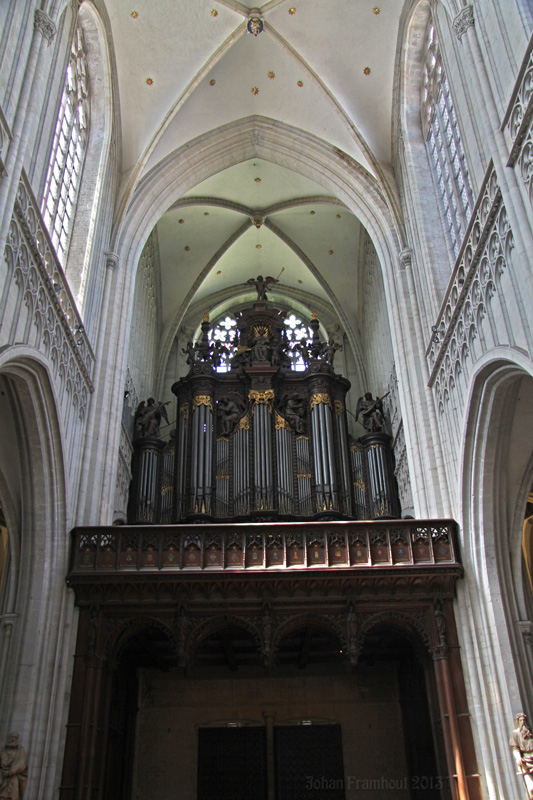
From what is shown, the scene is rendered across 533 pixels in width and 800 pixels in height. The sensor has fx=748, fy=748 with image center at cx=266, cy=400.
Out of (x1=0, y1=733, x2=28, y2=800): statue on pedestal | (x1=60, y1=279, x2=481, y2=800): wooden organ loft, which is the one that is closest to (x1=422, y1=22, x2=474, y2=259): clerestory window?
(x1=60, y1=279, x2=481, y2=800): wooden organ loft

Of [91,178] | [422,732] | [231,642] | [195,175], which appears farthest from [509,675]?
[195,175]

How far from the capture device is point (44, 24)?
33.4 feet

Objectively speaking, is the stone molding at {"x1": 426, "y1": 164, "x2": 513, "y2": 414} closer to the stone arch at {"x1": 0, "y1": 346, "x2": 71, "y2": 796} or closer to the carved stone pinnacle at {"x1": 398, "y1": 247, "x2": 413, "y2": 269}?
the carved stone pinnacle at {"x1": 398, "y1": 247, "x2": 413, "y2": 269}

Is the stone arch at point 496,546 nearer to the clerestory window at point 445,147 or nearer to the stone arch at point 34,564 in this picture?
the clerestory window at point 445,147

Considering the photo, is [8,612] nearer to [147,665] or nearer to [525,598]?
[147,665]

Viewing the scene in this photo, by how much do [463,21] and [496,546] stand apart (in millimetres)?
7661

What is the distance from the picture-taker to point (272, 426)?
17984 millimetres

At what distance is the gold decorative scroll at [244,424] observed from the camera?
18000 mm

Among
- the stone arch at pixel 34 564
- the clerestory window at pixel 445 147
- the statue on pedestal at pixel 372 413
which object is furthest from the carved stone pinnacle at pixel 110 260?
the statue on pedestal at pixel 372 413

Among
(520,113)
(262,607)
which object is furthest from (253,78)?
(262,607)

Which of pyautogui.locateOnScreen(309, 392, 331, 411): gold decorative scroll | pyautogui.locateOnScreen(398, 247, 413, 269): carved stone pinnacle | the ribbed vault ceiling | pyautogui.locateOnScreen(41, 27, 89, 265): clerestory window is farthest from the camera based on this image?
pyautogui.locateOnScreen(309, 392, 331, 411): gold decorative scroll

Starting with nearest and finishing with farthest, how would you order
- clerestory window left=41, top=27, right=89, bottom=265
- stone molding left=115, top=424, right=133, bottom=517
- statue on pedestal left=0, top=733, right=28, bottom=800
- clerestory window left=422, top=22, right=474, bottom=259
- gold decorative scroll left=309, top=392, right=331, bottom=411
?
statue on pedestal left=0, top=733, right=28, bottom=800 → clerestory window left=41, top=27, right=89, bottom=265 → clerestory window left=422, top=22, right=474, bottom=259 → stone molding left=115, top=424, right=133, bottom=517 → gold decorative scroll left=309, top=392, right=331, bottom=411

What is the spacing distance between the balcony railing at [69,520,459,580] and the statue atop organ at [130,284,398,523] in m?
4.22

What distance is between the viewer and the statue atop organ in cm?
1672
